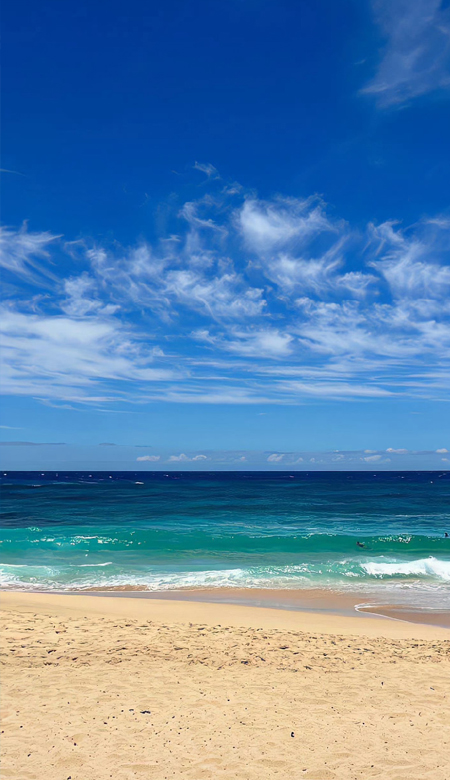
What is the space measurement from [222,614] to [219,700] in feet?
19.4

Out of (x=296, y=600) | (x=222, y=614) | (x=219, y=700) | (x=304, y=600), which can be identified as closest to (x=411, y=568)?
(x=304, y=600)

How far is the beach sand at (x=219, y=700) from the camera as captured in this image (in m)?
5.72

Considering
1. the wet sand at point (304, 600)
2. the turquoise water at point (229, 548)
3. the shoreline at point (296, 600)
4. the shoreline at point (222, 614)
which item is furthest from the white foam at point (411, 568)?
the shoreline at point (222, 614)

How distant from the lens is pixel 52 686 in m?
7.73

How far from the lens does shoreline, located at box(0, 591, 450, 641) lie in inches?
469

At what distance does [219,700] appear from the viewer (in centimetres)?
741

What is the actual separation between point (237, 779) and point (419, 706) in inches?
136

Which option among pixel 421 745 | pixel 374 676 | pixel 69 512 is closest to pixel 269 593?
pixel 374 676

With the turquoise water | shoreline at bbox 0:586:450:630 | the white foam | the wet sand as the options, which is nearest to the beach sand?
shoreline at bbox 0:586:450:630

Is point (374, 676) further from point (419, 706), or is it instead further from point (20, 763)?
point (20, 763)

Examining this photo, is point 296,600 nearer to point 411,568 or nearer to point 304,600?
point 304,600

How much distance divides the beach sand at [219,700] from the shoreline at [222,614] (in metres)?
0.16

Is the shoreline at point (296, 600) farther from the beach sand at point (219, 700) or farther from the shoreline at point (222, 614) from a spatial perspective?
the beach sand at point (219, 700)

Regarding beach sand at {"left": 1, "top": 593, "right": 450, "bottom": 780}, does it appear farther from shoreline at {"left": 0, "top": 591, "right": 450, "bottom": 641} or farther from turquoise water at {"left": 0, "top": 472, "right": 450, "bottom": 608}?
turquoise water at {"left": 0, "top": 472, "right": 450, "bottom": 608}
